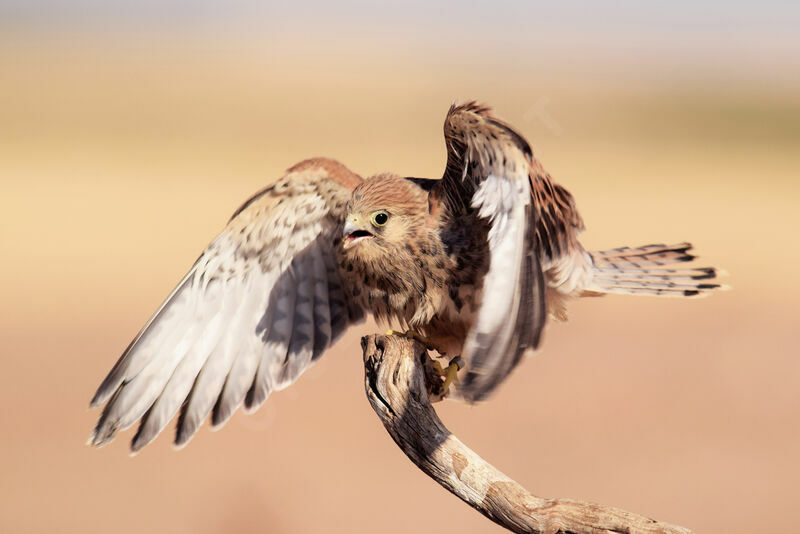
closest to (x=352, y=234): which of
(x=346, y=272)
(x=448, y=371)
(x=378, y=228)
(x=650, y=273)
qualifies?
(x=378, y=228)

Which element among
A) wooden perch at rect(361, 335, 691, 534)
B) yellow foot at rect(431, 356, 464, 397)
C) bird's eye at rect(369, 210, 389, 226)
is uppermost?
bird's eye at rect(369, 210, 389, 226)

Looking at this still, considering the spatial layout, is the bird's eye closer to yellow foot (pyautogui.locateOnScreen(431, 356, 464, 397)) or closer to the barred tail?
yellow foot (pyautogui.locateOnScreen(431, 356, 464, 397))

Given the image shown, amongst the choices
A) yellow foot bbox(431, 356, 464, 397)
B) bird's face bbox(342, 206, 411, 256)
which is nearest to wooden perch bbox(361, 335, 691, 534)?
yellow foot bbox(431, 356, 464, 397)

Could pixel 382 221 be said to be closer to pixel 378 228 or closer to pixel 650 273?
pixel 378 228

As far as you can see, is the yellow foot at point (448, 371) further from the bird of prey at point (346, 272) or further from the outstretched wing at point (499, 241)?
the outstretched wing at point (499, 241)

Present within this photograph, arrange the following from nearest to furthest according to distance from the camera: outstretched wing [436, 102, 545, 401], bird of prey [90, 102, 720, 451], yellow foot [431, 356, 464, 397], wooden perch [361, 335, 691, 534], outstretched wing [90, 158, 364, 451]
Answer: outstretched wing [436, 102, 545, 401] < wooden perch [361, 335, 691, 534] < bird of prey [90, 102, 720, 451] < yellow foot [431, 356, 464, 397] < outstretched wing [90, 158, 364, 451]

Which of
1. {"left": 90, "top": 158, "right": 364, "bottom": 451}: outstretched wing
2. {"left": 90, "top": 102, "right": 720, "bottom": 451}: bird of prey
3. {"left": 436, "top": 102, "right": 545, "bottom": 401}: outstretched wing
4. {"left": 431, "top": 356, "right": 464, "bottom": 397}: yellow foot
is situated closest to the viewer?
{"left": 436, "top": 102, "right": 545, "bottom": 401}: outstretched wing

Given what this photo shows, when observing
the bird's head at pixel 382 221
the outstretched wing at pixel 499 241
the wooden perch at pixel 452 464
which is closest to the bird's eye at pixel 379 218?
the bird's head at pixel 382 221
